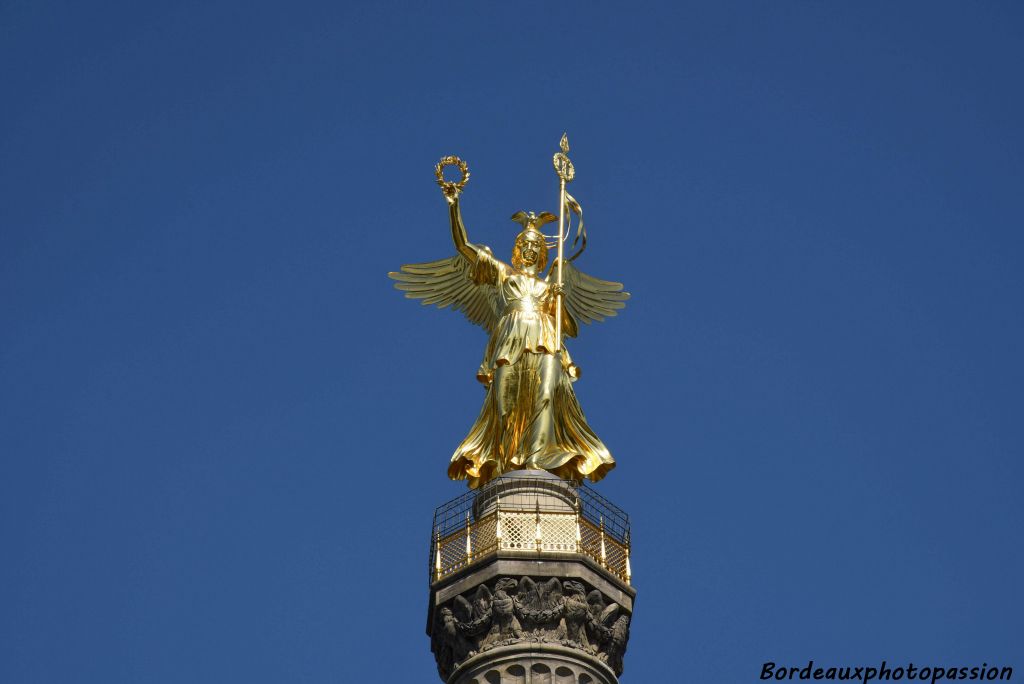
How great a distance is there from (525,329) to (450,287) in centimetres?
297

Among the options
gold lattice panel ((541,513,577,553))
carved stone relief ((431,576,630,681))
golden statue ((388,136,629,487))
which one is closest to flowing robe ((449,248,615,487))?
golden statue ((388,136,629,487))

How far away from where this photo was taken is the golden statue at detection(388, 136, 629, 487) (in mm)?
39875

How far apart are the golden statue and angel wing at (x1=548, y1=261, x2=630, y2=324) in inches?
0.9

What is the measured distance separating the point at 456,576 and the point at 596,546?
269 cm

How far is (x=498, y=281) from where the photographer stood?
42562 millimetres

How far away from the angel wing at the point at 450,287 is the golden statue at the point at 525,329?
0.07ft

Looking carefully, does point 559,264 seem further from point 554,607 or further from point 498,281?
point 554,607

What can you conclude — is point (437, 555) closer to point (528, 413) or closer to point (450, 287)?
point (528, 413)

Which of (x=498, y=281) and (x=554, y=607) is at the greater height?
(x=498, y=281)

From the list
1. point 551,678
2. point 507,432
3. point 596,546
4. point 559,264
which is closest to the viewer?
point 551,678

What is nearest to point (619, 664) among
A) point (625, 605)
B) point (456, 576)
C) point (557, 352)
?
point (625, 605)

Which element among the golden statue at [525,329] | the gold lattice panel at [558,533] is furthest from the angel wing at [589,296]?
the gold lattice panel at [558,533]

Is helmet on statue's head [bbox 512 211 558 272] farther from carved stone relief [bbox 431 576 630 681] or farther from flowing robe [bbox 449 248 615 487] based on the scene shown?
carved stone relief [bbox 431 576 630 681]

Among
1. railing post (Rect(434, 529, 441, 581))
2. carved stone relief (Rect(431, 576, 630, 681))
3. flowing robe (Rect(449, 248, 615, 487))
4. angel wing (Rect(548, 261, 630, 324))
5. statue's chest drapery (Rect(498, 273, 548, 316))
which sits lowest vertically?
carved stone relief (Rect(431, 576, 630, 681))
